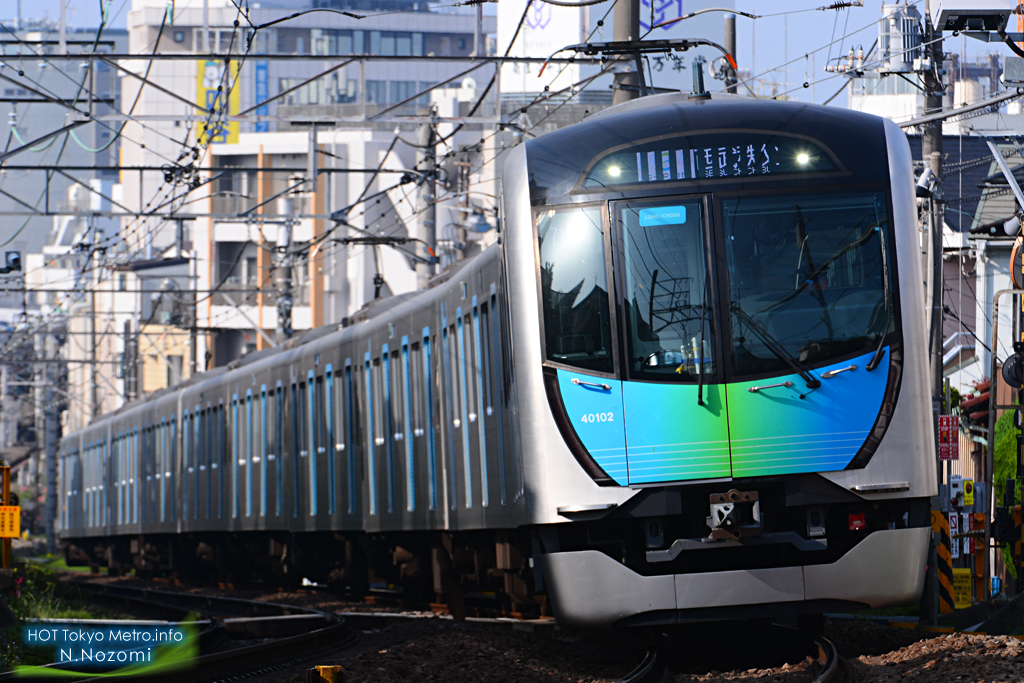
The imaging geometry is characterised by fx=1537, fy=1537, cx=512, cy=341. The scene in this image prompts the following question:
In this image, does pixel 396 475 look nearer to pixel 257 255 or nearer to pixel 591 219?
pixel 591 219

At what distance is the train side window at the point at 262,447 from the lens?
2003 centimetres

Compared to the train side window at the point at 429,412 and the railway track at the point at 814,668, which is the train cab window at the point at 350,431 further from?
A: the railway track at the point at 814,668

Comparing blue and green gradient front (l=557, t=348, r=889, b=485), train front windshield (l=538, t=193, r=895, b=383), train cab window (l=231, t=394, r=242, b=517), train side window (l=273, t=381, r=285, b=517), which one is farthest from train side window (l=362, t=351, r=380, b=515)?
blue and green gradient front (l=557, t=348, r=889, b=485)

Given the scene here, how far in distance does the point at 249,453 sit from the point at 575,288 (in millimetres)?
13159

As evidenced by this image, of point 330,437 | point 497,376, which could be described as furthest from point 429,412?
point 330,437

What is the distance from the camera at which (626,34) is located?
13.1 metres

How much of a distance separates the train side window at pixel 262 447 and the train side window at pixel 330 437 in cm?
297

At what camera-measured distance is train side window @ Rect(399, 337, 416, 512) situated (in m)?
13.8

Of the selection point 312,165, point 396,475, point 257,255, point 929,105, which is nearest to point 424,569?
point 396,475

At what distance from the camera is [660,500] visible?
26.4ft

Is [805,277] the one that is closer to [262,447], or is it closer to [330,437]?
[330,437]

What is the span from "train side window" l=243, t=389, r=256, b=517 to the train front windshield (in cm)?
1298

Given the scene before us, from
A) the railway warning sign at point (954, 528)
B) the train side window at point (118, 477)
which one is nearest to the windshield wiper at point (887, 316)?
the railway warning sign at point (954, 528)

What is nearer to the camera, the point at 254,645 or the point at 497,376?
the point at 497,376
